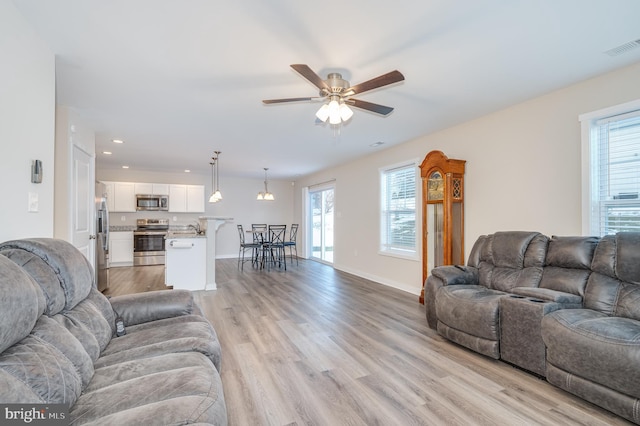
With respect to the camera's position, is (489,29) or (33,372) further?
(489,29)

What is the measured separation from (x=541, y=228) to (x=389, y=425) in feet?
8.84

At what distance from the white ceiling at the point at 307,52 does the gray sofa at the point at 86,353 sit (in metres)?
1.54

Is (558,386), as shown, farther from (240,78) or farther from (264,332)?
(240,78)

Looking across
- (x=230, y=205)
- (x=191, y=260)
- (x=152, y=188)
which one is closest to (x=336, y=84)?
(x=191, y=260)

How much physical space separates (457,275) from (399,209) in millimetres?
2229

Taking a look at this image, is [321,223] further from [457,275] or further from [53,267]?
[53,267]

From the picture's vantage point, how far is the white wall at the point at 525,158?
2859 millimetres

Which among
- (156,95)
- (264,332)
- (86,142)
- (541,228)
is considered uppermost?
(156,95)

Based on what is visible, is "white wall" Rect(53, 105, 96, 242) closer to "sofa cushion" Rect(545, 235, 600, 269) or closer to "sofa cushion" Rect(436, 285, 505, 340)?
"sofa cushion" Rect(436, 285, 505, 340)

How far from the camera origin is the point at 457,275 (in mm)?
3102

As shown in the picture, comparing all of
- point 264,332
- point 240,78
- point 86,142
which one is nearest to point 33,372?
point 264,332

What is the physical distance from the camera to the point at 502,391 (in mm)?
2031

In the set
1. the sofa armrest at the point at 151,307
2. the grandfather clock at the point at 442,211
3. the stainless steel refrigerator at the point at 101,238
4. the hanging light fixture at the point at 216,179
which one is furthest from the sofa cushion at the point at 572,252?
the stainless steel refrigerator at the point at 101,238

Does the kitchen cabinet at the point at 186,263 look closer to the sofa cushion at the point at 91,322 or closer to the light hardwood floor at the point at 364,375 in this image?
the light hardwood floor at the point at 364,375
